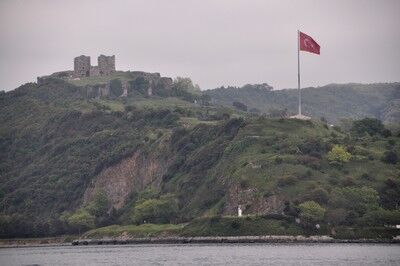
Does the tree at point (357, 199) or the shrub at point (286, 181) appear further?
the shrub at point (286, 181)

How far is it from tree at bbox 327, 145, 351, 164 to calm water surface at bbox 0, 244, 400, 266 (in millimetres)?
40747

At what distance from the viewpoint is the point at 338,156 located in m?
194

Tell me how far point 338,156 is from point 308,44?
90.8 feet

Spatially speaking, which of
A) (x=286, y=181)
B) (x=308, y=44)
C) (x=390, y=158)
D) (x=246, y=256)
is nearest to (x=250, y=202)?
(x=286, y=181)

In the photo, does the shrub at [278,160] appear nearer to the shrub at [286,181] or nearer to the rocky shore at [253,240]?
the shrub at [286,181]

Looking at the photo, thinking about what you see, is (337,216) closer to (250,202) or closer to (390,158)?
(250,202)

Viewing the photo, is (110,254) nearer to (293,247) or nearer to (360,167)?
(293,247)

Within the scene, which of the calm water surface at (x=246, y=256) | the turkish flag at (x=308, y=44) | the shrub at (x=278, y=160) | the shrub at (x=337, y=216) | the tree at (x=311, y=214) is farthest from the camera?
the shrub at (x=278, y=160)

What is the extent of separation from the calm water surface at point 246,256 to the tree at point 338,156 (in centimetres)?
4075

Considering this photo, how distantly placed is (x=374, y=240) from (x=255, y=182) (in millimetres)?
35498

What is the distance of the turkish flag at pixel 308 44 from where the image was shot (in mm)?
177500

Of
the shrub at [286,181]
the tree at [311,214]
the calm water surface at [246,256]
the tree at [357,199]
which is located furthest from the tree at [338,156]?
the calm water surface at [246,256]

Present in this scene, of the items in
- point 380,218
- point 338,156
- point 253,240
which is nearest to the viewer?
point 380,218

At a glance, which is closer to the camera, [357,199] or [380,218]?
[380,218]
